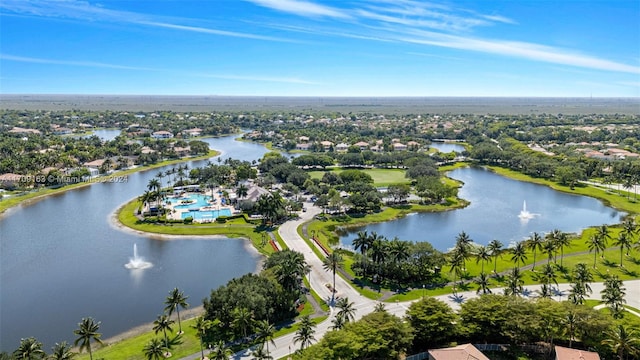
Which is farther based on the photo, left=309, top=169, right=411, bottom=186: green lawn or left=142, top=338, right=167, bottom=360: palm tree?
left=309, top=169, right=411, bottom=186: green lawn

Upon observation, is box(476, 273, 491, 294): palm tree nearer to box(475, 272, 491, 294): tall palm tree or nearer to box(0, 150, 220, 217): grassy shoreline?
box(475, 272, 491, 294): tall palm tree

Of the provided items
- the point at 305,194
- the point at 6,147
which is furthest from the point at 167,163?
the point at 305,194

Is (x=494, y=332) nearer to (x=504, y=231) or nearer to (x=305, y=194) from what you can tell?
(x=504, y=231)

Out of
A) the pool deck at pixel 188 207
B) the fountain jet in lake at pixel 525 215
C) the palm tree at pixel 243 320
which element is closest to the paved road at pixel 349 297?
the palm tree at pixel 243 320

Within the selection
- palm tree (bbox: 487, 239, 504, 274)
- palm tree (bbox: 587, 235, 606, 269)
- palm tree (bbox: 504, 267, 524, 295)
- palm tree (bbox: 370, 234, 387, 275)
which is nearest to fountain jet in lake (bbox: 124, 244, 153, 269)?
palm tree (bbox: 370, 234, 387, 275)

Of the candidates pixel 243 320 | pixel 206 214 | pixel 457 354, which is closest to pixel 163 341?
pixel 243 320

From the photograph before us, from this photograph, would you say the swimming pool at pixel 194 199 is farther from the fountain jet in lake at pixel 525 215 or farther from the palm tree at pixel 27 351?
the fountain jet in lake at pixel 525 215

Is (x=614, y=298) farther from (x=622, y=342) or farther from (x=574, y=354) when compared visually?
(x=574, y=354)
